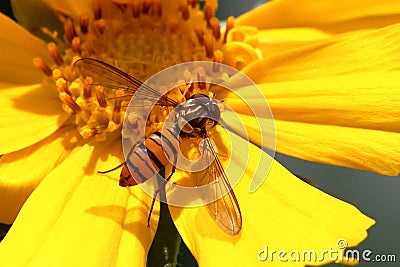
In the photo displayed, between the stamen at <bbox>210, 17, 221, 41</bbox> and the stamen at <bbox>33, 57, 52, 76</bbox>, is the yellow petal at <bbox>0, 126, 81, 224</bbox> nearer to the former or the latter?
the stamen at <bbox>33, 57, 52, 76</bbox>

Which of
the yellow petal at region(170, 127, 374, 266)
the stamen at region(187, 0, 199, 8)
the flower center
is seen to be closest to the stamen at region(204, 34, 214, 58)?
the flower center

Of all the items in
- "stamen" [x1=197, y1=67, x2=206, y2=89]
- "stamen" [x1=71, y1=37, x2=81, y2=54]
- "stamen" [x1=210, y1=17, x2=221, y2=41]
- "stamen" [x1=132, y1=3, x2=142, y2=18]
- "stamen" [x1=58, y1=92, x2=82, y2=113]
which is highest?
"stamen" [x1=132, y1=3, x2=142, y2=18]

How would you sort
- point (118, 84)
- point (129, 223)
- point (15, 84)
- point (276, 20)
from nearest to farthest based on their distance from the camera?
point (129, 223)
point (118, 84)
point (15, 84)
point (276, 20)

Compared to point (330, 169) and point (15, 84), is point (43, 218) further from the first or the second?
point (330, 169)

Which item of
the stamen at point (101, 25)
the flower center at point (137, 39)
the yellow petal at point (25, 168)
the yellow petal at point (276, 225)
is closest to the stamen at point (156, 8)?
the flower center at point (137, 39)

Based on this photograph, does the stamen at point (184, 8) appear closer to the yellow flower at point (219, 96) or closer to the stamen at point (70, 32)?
the yellow flower at point (219, 96)

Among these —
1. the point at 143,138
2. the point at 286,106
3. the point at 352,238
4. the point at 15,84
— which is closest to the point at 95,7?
the point at 15,84

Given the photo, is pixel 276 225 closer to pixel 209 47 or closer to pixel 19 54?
pixel 209 47

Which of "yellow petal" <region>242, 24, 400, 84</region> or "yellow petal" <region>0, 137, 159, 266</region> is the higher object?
"yellow petal" <region>242, 24, 400, 84</region>
